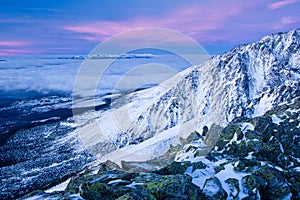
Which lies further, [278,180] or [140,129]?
[140,129]

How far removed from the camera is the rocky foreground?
89.6ft

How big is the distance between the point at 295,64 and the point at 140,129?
12337 cm

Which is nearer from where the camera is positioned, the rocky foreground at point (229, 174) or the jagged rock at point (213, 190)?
the rocky foreground at point (229, 174)

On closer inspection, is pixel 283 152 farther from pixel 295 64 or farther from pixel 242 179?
pixel 295 64

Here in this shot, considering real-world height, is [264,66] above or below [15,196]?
above

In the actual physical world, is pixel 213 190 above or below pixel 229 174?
below

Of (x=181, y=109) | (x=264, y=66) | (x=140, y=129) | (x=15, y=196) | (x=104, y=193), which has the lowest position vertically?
(x=15, y=196)

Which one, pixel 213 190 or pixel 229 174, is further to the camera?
pixel 229 174

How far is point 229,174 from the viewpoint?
35750mm

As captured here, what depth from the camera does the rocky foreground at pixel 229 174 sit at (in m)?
27.3

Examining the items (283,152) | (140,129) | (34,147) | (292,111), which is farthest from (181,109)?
(283,152)

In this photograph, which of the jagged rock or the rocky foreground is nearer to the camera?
the rocky foreground

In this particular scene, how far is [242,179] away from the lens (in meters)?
34.4

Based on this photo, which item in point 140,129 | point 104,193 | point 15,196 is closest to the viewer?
point 104,193
